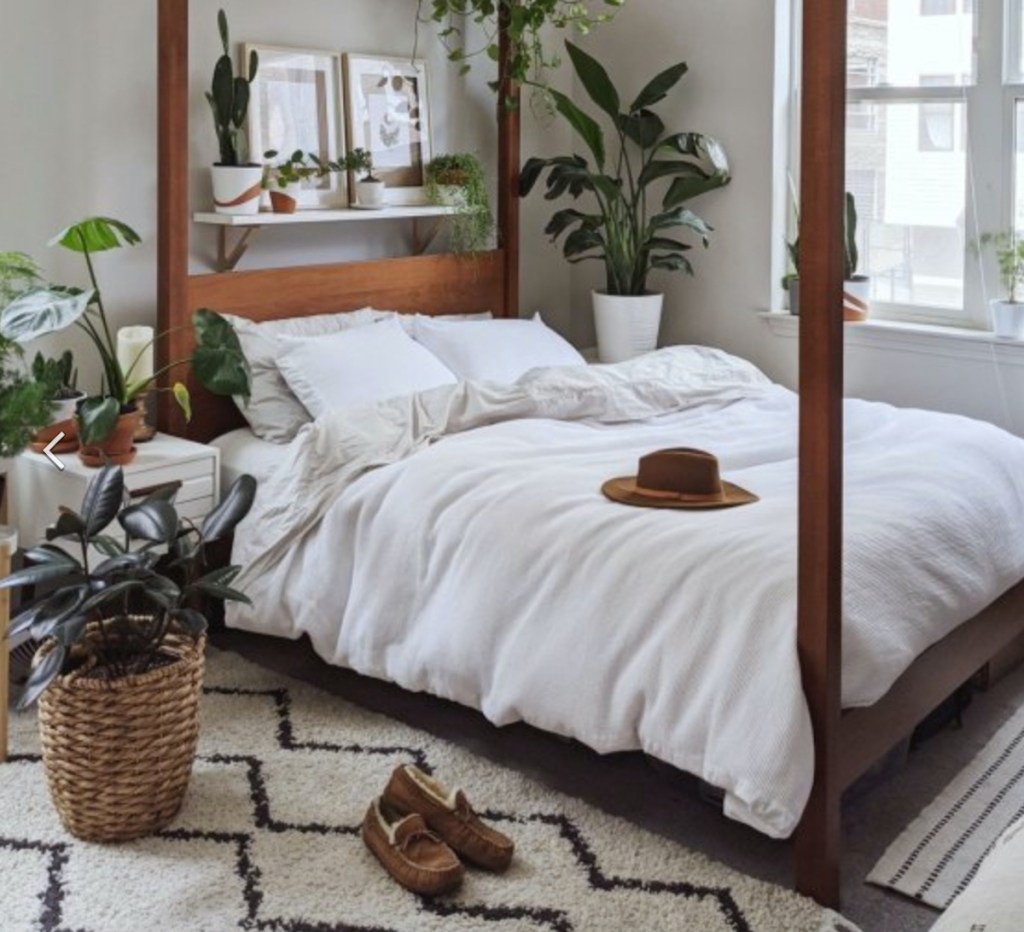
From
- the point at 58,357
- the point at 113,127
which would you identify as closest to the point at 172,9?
the point at 113,127

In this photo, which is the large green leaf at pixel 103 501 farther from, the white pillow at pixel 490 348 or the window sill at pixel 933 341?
the window sill at pixel 933 341

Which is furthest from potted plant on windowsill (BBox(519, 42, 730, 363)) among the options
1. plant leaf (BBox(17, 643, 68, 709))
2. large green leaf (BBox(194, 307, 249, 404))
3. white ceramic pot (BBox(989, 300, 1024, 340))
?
plant leaf (BBox(17, 643, 68, 709))

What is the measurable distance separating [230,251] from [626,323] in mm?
1493

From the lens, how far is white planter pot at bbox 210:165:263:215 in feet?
13.1

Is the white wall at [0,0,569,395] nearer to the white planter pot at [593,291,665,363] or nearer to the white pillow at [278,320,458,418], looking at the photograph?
the white pillow at [278,320,458,418]

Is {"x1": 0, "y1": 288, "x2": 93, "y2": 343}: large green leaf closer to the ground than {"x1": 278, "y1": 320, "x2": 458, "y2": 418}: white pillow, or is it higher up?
higher up

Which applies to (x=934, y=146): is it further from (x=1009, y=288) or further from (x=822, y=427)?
(x=822, y=427)

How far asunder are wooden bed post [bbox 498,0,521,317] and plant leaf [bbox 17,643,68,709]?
2792 mm

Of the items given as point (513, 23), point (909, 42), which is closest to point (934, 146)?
point (909, 42)

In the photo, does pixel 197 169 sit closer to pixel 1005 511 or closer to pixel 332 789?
pixel 332 789

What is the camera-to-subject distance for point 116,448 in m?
3.51

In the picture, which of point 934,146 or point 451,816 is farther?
point 934,146

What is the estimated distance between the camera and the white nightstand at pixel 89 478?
3471 mm

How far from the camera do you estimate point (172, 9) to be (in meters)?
3.71
